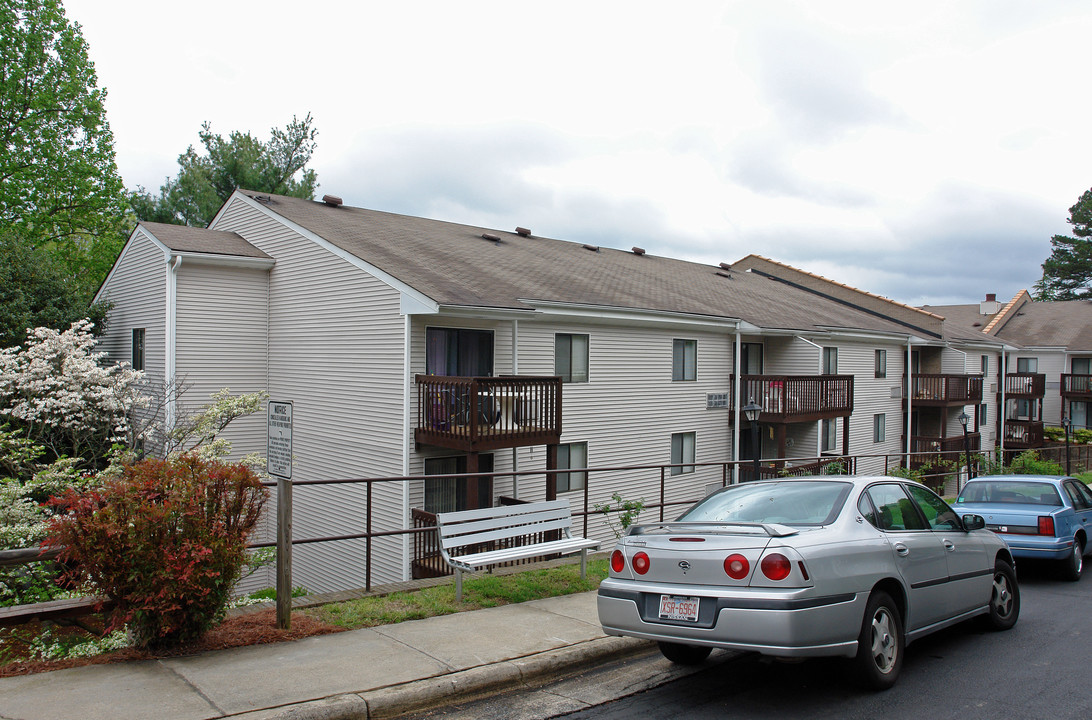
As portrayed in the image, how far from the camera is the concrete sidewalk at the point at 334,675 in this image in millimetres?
4805

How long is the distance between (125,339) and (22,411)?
4.19 m

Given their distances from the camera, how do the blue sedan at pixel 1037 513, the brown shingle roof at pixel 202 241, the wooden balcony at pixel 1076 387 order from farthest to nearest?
the wooden balcony at pixel 1076 387, the brown shingle roof at pixel 202 241, the blue sedan at pixel 1037 513

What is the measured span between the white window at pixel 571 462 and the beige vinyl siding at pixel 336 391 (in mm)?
4282

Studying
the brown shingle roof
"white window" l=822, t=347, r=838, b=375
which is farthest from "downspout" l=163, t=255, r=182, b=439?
"white window" l=822, t=347, r=838, b=375

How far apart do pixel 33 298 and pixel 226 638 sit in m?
17.8

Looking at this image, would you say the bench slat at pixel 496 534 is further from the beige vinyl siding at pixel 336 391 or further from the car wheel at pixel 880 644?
the beige vinyl siding at pixel 336 391

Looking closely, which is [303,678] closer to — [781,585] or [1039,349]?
[781,585]

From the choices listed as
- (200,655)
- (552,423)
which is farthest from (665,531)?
(552,423)

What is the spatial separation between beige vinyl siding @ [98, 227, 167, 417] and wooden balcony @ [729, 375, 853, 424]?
1545 cm

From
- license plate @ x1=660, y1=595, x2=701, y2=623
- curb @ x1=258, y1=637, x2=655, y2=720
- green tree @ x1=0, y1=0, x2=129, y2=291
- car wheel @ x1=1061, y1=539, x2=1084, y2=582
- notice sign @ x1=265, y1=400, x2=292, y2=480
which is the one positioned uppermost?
green tree @ x1=0, y1=0, x2=129, y2=291

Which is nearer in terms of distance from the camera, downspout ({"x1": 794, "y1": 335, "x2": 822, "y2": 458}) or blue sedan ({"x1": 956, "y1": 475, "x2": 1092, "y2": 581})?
blue sedan ({"x1": 956, "y1": 475, "x2": 1092, "y2": 581})

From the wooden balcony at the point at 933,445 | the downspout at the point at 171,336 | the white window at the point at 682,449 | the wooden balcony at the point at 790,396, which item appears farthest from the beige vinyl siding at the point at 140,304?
the wooden balcony at the point at 933,445

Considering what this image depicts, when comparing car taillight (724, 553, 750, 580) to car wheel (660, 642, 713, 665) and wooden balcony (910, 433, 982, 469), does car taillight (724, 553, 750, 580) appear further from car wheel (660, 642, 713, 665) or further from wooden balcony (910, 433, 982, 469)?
wooden balcony (910, 433, 982, 469)

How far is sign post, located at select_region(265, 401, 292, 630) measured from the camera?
6.43 meters
